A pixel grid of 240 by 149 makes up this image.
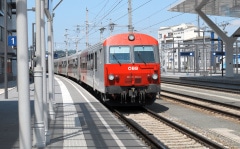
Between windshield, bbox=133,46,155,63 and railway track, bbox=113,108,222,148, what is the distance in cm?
203

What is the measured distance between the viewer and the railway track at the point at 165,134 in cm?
880

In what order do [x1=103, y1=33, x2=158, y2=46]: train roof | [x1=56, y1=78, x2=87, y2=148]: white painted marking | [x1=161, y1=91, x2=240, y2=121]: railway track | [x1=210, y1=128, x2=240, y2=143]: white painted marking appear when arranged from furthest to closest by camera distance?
[x1=103, y1=33, x2=158, y2=46]: train roof, [x1=161, y1=91, x2=240, y2=121]: railway track, [x1=210, y1=128, x2=240, y2=143]: white painted marking, [x1=56, y1=78, x2=87, y2=148]: white painted marking

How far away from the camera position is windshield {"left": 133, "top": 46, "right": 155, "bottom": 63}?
14852 mm

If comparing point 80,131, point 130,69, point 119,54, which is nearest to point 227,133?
point 80,131

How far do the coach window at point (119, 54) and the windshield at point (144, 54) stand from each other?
0.29 meters

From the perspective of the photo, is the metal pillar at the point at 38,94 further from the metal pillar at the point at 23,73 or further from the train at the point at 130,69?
the train at the point at 130,69

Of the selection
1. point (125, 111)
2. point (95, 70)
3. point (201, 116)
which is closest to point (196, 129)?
point (201, 116)

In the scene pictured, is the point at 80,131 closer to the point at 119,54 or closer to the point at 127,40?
the point at 119,54

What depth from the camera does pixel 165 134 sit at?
10383 millimetres

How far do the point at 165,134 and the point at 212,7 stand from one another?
2776 centimetres

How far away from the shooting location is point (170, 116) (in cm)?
1386

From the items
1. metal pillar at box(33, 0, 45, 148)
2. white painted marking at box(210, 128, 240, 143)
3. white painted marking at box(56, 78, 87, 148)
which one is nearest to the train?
white painted marking at box(56, 78, 87, 148)

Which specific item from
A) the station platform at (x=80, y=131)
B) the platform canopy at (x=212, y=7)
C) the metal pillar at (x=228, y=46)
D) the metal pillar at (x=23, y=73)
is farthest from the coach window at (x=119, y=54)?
the metal pillar at (x=228, y=46)

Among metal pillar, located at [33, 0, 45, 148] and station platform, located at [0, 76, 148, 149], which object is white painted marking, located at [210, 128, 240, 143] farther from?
metal pillar, located at [33, 0, 45, 148]
